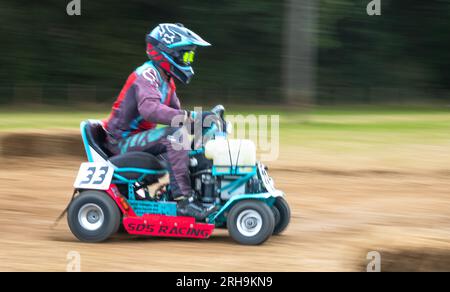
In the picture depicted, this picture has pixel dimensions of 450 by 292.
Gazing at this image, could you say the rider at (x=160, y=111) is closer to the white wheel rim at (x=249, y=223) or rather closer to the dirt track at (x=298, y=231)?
the white wheel rim at (x=249, y=223)

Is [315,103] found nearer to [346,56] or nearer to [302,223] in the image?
[346,56]

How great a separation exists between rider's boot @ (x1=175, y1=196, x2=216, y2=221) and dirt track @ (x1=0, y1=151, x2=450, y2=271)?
0.93 ft

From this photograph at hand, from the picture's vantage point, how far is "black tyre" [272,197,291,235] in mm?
8602

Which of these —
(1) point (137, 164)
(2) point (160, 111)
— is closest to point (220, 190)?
(1) point (137, 164)

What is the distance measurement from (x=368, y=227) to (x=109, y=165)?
9.64ft

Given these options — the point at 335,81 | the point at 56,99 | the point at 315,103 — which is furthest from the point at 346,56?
the point at 56,99

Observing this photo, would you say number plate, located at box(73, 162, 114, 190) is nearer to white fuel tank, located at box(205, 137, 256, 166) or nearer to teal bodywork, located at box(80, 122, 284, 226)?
teal bodywork, located at box(80, 122, 284, 226)

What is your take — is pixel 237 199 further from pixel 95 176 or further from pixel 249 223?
pixel 95 176

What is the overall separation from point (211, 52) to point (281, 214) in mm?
26978

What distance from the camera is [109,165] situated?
8430mm

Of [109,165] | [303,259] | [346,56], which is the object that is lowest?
[303,259]

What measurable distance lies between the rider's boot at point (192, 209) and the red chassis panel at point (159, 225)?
51mm

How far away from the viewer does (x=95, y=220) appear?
8.33m
